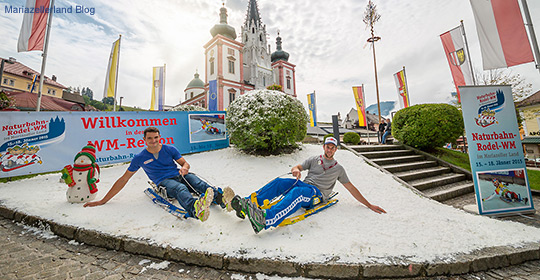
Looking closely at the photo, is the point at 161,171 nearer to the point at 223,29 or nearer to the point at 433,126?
the point at 433,126

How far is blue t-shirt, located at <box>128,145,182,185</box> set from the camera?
325cm

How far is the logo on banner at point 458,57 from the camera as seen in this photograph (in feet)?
27.2

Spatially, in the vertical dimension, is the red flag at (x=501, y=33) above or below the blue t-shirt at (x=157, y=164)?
above

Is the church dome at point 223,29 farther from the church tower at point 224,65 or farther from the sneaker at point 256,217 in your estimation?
the sneaker at point 256,217

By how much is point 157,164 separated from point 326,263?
9.56ft

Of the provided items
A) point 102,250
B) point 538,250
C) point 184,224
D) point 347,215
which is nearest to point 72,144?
point 102,250

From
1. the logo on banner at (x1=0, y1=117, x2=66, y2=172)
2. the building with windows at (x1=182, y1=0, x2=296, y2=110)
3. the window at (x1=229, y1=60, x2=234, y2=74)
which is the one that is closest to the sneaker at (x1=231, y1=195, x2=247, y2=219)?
the logo on banner at (x1=0, y1=117, x2=66, y2=172)

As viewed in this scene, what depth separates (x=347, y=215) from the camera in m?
3.18

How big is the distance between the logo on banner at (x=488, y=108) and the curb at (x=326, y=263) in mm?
2217

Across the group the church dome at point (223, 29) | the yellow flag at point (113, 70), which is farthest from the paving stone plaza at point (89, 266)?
the church dome at point (223, 29)

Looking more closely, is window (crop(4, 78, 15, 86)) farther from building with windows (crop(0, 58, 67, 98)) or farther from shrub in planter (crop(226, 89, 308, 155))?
shrub in planter (crop(226, 89, 308, 155))

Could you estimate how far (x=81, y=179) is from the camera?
352 cm

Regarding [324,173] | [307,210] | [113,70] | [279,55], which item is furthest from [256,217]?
[279,55]

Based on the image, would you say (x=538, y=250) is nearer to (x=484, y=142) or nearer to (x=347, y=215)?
(x=484, y=142)
